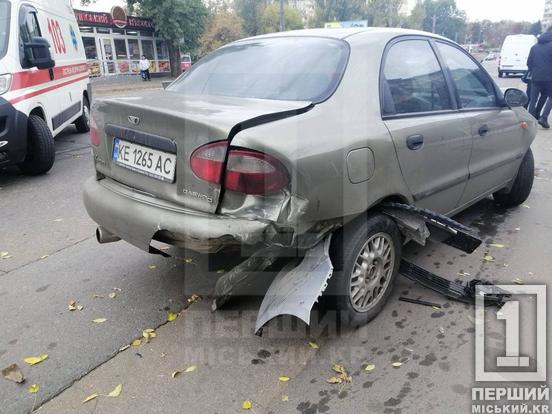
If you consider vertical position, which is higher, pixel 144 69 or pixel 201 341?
pixel 144 69

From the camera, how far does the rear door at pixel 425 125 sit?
279cm

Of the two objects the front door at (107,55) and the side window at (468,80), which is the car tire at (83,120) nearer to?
the side window at (468,80)

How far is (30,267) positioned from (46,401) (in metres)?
1.64

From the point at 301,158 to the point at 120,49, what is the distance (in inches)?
1303

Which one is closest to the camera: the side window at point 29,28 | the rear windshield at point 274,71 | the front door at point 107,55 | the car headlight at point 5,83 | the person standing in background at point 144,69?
the rear windshield at point 274,71

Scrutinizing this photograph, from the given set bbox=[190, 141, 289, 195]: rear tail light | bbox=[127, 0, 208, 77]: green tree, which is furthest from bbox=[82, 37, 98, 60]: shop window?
bbox=[190, 141, 289, 195]: rear tail light

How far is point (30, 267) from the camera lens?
11.7 feet

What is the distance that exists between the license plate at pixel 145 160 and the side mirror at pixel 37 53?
12.7 ft

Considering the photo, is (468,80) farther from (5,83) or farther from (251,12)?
(251,12)

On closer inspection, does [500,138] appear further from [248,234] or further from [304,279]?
[248,234]

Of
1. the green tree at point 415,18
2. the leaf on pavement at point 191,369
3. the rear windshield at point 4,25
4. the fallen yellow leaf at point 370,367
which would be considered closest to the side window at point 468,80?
the fallen yellow leaf at point 370,367

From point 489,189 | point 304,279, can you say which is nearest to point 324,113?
point 304,279

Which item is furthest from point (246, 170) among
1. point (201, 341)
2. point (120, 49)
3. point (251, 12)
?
point (251, 12)

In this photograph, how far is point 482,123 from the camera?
3.56 m
